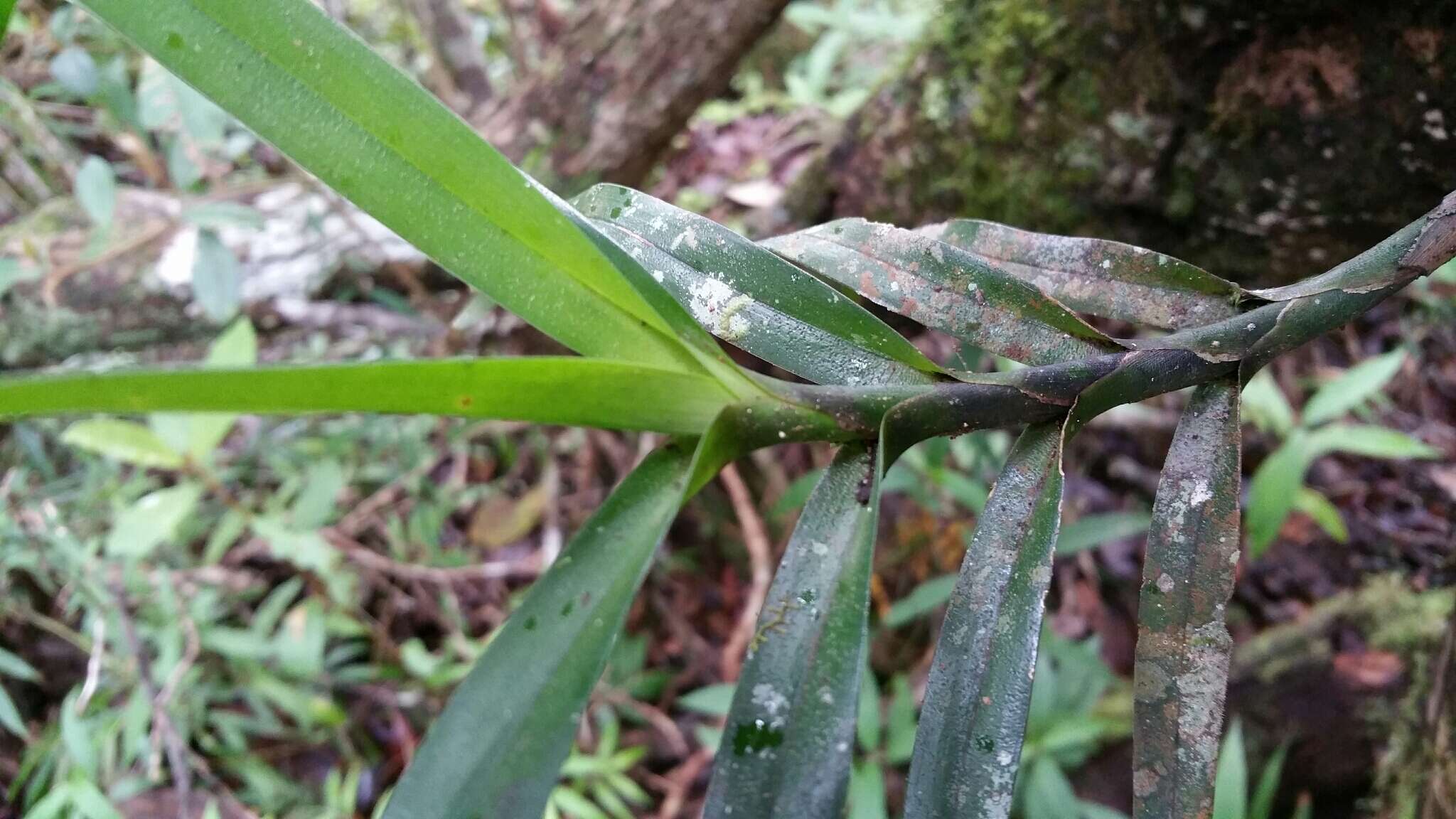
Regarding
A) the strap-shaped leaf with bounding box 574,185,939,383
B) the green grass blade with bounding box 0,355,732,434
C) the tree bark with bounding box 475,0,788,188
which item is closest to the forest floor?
the tree bark with bounding box 475,0,788,188

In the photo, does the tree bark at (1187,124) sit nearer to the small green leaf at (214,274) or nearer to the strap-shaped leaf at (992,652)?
the strap-shaped leaf at (992,652)

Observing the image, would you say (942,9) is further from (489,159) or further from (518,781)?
(518,781)

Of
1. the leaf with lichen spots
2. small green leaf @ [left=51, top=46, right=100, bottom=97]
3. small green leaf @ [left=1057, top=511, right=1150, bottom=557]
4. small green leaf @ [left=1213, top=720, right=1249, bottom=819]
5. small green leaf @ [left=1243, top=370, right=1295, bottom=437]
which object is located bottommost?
the leaf with lichen spots

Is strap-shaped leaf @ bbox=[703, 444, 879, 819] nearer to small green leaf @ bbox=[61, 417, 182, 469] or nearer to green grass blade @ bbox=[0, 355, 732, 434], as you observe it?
green grass blade @ bbox=[0, 355, 732, 434]

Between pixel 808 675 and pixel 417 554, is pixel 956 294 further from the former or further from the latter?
pixel 417 554

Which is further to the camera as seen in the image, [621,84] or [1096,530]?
[621,84]

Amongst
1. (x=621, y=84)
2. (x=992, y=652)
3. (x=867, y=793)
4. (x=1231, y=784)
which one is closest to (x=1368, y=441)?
(x=1231, y=784)

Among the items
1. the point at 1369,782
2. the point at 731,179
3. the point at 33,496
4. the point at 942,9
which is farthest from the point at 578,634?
the point at 731,179

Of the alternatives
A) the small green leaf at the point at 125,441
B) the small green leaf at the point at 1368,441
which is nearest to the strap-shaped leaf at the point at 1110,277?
the small green leaf at the point at 1368,441
